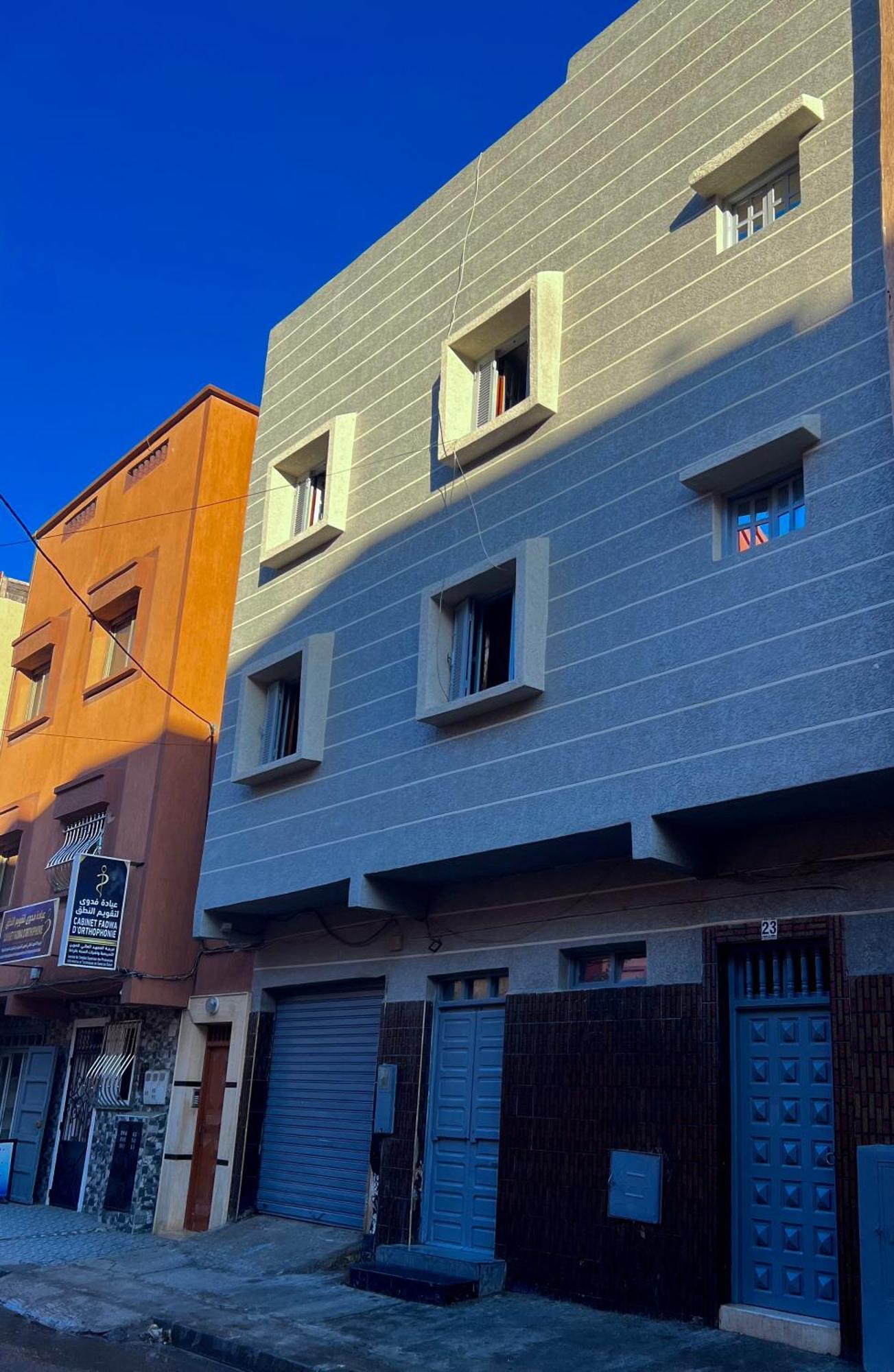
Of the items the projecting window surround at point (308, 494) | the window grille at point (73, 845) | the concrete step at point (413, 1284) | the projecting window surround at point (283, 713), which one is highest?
the projecting window surround at point (308, 494)

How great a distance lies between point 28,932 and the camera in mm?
16953

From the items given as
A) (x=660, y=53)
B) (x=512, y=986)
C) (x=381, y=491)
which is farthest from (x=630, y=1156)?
(x=660, y=53)

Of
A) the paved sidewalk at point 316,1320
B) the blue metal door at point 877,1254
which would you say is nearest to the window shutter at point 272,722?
the paved sidewalk at point 316,1320

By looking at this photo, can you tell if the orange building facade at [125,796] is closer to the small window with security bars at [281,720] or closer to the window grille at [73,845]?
the window grille at [73,845]

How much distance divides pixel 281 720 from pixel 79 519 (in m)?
8.44

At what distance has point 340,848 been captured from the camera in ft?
41.2

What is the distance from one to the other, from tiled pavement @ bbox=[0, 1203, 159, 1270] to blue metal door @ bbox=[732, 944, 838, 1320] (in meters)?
7.78

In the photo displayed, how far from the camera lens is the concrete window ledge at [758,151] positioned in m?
9.70

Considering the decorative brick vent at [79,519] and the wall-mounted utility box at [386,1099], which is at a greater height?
the decorative brick vent at [79,519]

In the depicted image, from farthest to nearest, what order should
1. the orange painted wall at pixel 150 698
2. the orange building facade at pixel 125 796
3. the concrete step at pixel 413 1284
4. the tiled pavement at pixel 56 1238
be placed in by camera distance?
1. the orange painted wall at pixel 150 698
2. the orange building facade at pixel 125 796
3. the tiled pavement at pixel 56 1238
4. the concrete step at pixel 413 1284

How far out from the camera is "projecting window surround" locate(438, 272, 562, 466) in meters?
11.6

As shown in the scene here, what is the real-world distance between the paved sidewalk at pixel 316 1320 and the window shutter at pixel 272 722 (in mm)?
5109

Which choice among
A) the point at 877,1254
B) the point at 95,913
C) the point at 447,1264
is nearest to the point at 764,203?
the point at 877,1254

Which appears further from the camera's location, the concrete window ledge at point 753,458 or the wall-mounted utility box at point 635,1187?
the wall-mounted utility box at point 635,1187
